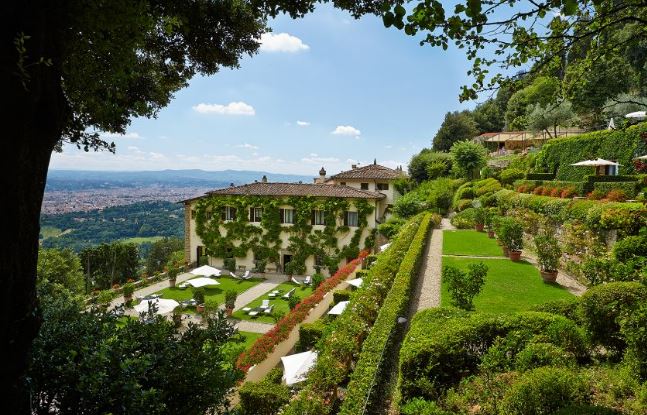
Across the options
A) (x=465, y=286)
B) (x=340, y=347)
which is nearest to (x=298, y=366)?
(x=340, y=347)

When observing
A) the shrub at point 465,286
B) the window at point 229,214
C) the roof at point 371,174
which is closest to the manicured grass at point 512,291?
the shrub at point 465,286

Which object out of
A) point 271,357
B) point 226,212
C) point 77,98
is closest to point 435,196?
point 226,212

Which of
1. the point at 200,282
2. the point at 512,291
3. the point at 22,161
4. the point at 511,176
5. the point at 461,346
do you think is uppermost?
the point at 511,176

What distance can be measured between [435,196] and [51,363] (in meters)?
32.9

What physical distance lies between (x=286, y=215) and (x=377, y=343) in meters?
22.2

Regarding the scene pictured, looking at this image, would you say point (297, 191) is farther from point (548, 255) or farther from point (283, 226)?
point (548, 255)

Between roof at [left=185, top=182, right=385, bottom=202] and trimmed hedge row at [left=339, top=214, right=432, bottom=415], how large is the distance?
15.4 meters

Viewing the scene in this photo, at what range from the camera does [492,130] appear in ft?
231

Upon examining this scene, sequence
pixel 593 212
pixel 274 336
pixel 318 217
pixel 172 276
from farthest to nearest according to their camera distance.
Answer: pixel 318 217 → pixel 172 276 → pixel 593 212 → pixel 274 336

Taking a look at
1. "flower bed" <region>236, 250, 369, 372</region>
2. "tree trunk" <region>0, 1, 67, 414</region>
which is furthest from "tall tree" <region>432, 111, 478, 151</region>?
"tree trunk" <region>0, 1, 67, 414</region>

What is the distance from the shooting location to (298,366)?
9766 mm

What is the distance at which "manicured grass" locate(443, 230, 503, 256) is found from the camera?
18.1m

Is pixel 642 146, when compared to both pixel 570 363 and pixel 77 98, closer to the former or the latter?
pixel 570 363

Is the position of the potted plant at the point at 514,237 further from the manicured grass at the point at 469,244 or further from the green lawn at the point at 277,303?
the green lawn at the point at 277,303
